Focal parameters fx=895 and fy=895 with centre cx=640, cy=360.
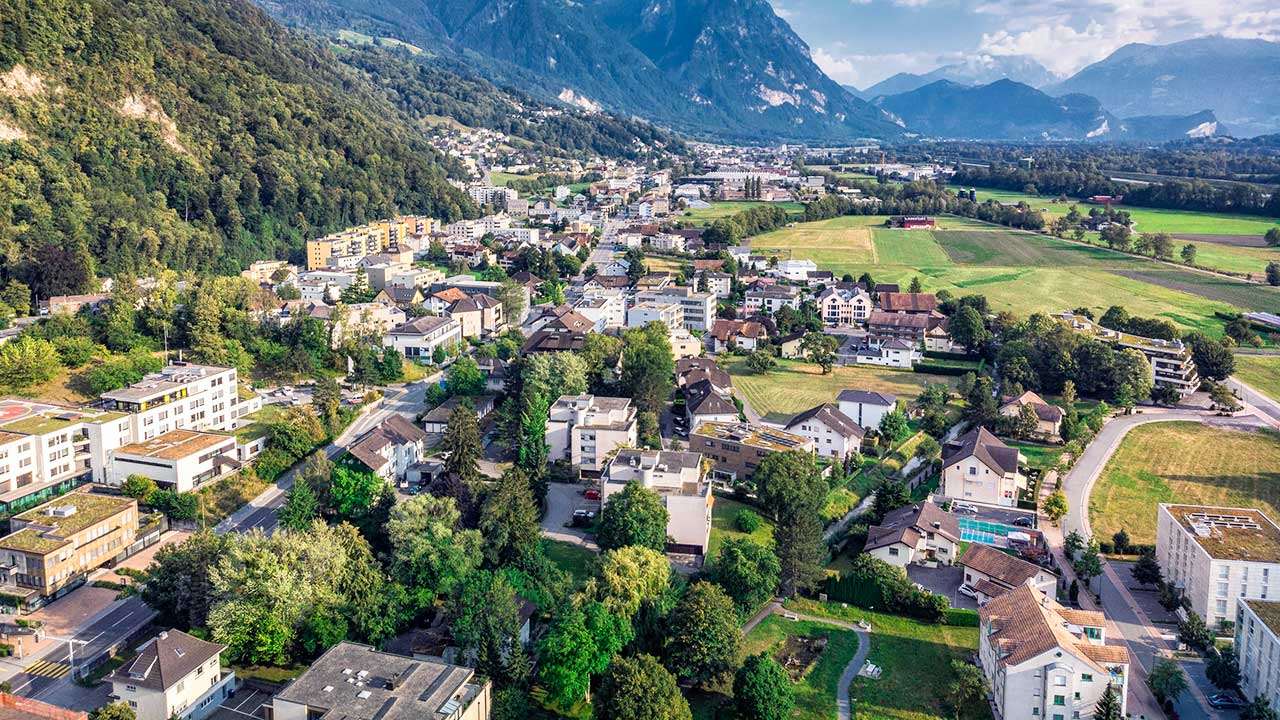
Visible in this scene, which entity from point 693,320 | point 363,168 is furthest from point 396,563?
point 363,168

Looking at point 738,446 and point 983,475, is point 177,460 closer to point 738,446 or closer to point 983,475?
point 738,446

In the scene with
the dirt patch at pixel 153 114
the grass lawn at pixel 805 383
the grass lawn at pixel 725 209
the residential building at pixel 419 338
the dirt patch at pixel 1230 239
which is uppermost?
the dirt patch at pixel 153 114

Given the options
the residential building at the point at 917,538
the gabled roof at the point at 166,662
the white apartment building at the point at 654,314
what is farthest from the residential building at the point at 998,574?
the white apartment building at the point at 654,314

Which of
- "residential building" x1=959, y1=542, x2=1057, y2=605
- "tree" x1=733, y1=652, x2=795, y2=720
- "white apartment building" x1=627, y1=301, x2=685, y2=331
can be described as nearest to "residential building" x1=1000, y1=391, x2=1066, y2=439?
"residential building" x1=959, y1=542, x2=1057, y2=605

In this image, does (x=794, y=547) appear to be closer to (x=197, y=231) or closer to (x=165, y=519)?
(x=165, y=519)

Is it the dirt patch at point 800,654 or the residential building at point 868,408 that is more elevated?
the residential building at point 868,408

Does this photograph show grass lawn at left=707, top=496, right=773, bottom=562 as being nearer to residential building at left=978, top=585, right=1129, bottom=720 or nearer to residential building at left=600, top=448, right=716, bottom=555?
residential building at left=600, top=448, right=716, bottom=555

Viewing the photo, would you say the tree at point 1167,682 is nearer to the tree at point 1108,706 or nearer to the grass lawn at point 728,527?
the tree at point 1108,706

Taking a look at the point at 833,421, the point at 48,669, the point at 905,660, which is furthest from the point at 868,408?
the point at 48,669
